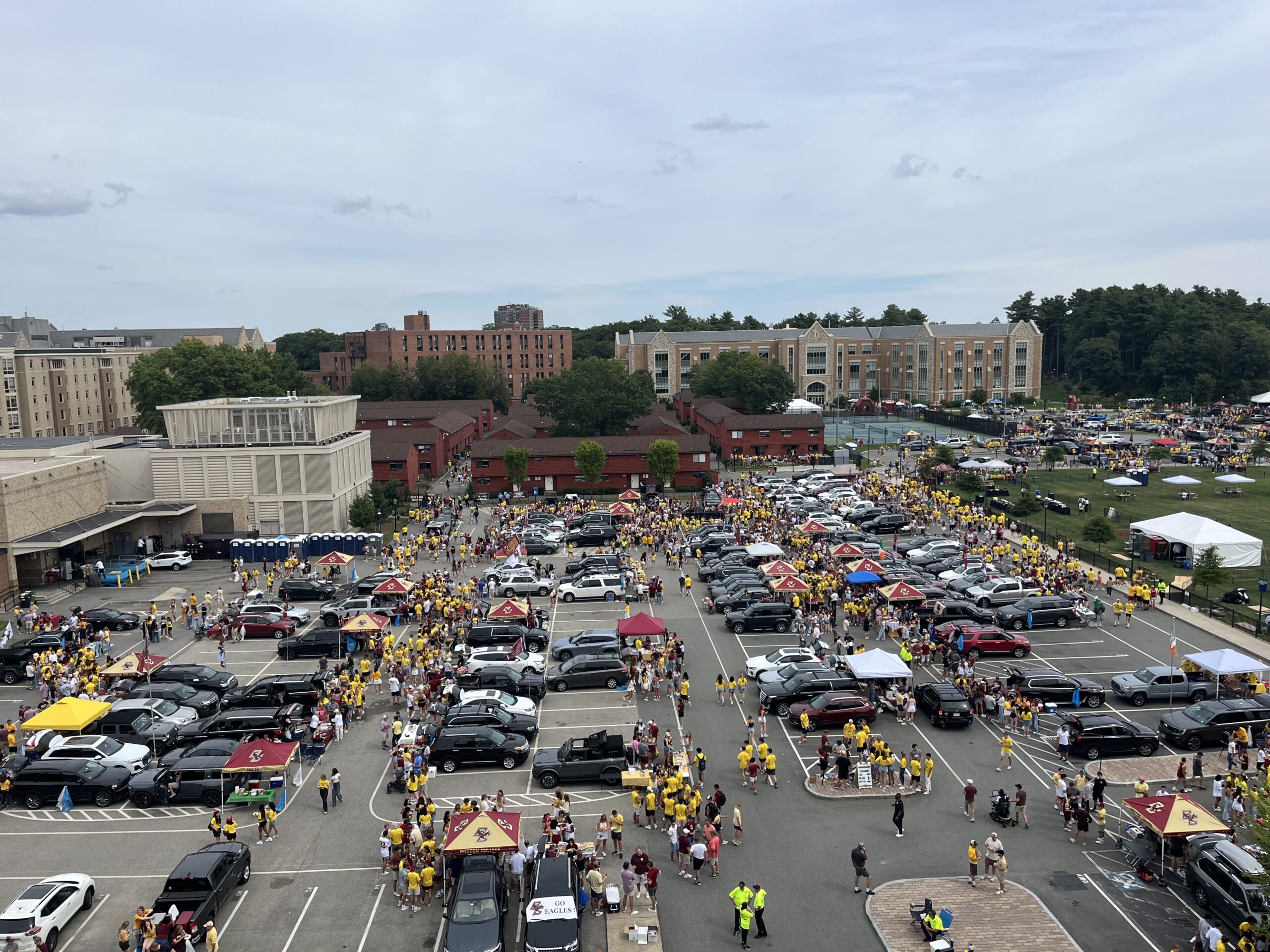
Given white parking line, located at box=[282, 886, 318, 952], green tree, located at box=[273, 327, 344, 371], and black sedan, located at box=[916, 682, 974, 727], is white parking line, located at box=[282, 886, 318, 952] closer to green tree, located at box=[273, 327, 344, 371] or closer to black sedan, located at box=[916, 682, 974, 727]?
black sedan, located at box=[916, 682, 974, 727]

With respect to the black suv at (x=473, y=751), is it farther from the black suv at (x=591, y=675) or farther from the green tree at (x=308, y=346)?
the green tree at (x=308, y=346)

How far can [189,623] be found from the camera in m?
39.8

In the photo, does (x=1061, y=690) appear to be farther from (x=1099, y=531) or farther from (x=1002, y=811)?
(x=1099, y=531)

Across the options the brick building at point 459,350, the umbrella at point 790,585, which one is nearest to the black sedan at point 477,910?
the umbrella at point 790,585

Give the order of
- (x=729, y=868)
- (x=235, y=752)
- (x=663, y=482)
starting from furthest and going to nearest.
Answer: (x=663, y=482) → (x=235, y=752) → (x=729, y=868)

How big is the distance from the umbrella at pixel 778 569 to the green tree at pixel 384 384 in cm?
8559

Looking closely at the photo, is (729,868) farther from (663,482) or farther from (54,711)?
(663,482)

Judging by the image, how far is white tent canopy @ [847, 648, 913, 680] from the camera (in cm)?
2797

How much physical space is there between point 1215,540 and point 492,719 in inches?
1429

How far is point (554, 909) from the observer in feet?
56.0

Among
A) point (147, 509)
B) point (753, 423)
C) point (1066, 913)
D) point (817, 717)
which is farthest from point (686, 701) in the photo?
point (753, 423)

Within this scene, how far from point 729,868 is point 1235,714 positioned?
15908 mm

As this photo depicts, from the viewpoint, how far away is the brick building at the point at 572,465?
70.1 meters

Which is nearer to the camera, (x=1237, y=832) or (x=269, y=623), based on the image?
(x=1237, y=832)
